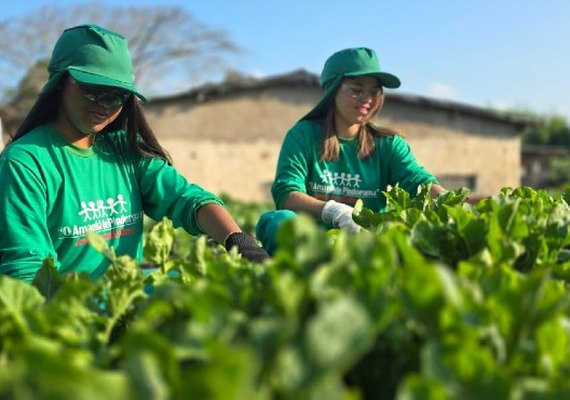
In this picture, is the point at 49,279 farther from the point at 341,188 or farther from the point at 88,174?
the point at 341,188

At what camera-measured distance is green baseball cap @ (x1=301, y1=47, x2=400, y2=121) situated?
144 inches

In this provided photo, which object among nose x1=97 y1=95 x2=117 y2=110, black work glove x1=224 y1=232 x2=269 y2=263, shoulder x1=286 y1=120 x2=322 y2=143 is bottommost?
black work glove x1=224 y1=232 x2=269 y2=263

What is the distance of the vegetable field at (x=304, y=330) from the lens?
76cm

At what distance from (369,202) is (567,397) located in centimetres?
295

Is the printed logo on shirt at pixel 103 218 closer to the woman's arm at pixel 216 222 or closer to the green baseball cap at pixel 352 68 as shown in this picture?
the woman's arm at pixel 216 222

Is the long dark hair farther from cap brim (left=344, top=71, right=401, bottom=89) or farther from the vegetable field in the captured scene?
the vegetable field

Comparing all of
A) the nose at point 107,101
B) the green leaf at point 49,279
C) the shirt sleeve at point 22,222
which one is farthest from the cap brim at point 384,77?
the green leaf at point 49,279

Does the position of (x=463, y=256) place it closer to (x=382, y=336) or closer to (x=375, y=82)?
(x=382, y=336)

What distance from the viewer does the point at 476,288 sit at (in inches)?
40.6

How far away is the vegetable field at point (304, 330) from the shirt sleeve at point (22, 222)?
0.82m

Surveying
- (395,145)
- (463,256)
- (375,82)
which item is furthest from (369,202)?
(463,256)

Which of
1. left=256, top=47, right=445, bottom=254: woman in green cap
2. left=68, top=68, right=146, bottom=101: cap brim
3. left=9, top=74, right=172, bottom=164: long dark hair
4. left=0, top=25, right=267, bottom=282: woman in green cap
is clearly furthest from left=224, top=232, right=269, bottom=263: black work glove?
left=256, top=47, right=445, bottom=254: woman in green cap

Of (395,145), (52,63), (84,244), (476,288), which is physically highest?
(52,63)

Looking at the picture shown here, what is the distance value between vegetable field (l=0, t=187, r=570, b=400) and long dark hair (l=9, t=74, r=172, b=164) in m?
1.51
